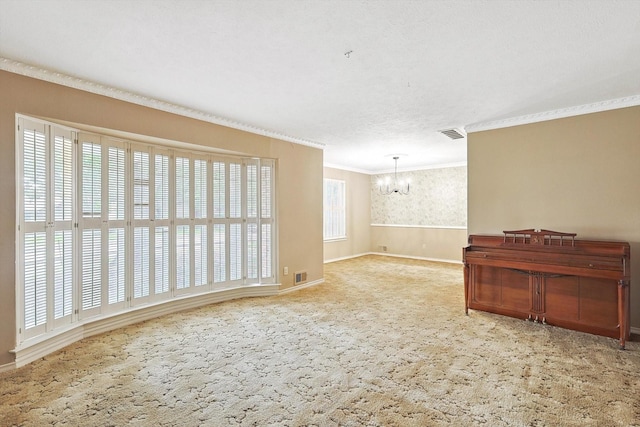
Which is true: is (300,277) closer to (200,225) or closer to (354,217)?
(200,225)

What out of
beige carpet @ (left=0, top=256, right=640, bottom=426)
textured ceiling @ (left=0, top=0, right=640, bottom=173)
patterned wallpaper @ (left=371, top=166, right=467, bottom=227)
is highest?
textured ceiling @ (left=0, top=0, right=640, bottom=173)

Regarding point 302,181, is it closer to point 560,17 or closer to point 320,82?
point 320,82

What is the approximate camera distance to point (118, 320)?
11.7ft

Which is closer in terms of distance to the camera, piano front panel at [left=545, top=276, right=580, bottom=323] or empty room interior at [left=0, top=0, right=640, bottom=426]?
empty room interior at [left=0, top=0, right=640, bottom=426]

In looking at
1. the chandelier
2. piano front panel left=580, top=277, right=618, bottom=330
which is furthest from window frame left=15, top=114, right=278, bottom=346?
the chandelier

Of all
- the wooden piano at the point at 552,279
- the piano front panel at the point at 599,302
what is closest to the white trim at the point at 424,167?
the wooden piano at the point at 552,279

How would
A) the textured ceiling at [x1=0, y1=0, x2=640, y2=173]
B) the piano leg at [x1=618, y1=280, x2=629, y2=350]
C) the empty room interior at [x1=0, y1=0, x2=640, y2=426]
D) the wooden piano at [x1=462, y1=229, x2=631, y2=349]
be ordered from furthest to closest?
the wooden piano at [x1=462, y1=229, x2=631, y2=349]
the piano leg at [x1=618, y1=280, x2=629, y2=350]
the empty room interior at [x1=0, y1=0, x2=640, y2=426]
the textured ceiling at [x1=0, y1=0, x2=640, y2=173]

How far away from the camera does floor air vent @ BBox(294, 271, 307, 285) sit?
5291 mm

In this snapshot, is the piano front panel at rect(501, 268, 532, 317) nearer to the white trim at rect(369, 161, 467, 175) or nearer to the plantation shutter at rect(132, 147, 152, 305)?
the white trim at rect(369, 161, 467, 175)

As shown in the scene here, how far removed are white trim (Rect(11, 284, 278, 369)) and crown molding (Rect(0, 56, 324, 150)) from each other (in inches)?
94.9

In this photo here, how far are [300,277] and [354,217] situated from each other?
12.8 feet

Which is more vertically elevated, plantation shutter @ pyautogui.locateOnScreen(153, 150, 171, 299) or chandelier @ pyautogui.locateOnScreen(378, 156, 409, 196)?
chandelier @ pyautogui.locateOnScreen(378, 156, 409, 196)

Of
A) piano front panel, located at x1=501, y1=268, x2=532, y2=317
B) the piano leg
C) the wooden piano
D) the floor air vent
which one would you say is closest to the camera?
the piano leg

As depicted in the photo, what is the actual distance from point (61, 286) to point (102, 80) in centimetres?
210
